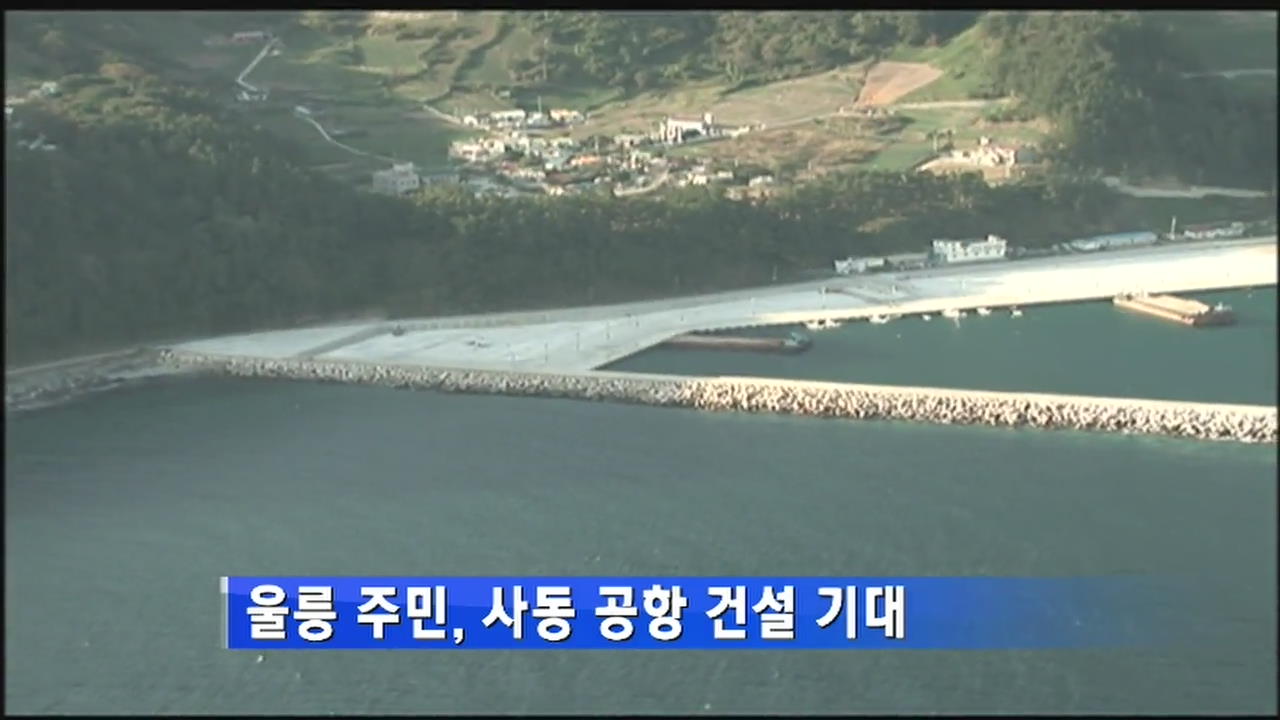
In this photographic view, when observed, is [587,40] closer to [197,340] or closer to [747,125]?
[747,125]

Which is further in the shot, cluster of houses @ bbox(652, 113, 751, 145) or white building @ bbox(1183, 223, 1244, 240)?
cluster of houses @ bbox(652, 113, 751, 145)

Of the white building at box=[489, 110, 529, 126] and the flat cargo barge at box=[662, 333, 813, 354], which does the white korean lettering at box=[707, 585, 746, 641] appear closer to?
the flat cargo barge at box=[662, 333, 813, 354]

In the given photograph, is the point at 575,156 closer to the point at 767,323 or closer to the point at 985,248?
the point at 985,248

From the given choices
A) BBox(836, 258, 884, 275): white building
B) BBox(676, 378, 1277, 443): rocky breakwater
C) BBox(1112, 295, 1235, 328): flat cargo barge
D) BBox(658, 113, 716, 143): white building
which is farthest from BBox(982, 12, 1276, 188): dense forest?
BBox(676, 378, 1277, 443): rocky breakwater

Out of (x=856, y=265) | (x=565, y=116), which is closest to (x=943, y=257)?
(x=856, y=265)

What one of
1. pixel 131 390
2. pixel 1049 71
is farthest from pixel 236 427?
pixel 1049 71
